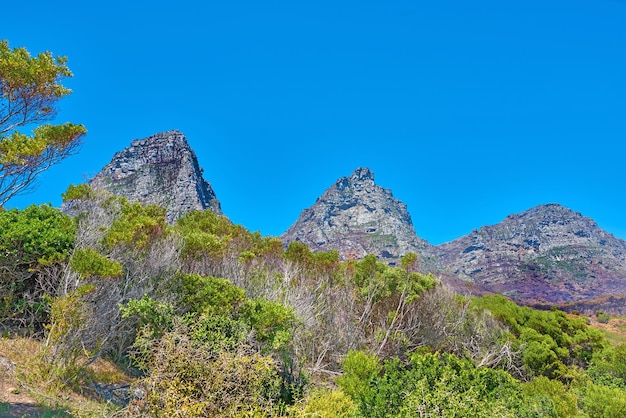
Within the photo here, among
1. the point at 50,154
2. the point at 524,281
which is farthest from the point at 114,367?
the point at 524,281

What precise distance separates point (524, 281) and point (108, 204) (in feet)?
498

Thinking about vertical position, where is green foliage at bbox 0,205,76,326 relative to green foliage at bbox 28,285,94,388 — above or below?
above

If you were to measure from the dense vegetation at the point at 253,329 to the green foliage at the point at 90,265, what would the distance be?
0.11 feet

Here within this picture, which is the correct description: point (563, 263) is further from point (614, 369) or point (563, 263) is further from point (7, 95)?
point (7, 95)

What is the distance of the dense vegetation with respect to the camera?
707 centimetres

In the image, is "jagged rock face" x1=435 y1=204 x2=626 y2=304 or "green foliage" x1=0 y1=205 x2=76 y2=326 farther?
"jagged rock face" x1=435 y1=204 x2=626 y2=304

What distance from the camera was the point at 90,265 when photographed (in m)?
9.80

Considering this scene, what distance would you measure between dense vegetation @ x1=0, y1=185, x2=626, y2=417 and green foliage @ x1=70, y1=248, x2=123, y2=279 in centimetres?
3

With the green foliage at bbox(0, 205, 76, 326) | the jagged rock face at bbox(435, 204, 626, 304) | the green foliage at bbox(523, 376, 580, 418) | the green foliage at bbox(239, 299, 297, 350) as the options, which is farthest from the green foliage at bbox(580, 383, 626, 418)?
the jagged rock face at bbox(435, 204, 626, 304)

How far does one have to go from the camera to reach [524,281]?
140 meters

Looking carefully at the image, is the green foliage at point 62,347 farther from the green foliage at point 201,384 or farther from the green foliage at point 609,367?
the green foliage at point 609,367

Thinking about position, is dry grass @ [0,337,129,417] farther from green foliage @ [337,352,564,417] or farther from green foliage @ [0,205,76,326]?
green foliage @ [337,352,564,417]

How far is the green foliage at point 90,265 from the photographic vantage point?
9758 millimetres

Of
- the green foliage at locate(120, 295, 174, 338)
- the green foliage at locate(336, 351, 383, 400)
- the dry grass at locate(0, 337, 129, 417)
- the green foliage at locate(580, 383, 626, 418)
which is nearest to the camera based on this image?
the dry grass at locate(0, 337, 129, 417)
